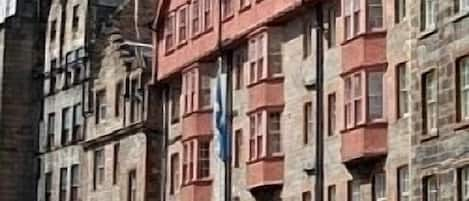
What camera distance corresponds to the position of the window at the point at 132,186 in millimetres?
73675

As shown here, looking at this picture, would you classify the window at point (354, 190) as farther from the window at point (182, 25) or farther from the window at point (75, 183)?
the window at point (75, 183)

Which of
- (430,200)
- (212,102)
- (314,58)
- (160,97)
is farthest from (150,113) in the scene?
(430,200)

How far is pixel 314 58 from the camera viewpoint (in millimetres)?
58344

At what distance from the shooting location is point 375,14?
2148 inches

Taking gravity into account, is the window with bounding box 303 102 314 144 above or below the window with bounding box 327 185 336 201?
above

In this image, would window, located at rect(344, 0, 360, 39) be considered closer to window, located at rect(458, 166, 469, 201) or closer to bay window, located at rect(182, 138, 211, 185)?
window, located at rect(458, 166, 469, 201)

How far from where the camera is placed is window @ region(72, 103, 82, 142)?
80.9 m

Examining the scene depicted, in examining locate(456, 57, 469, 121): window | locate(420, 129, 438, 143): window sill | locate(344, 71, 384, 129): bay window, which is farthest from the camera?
locate(344, 71, 384, 129): bay window

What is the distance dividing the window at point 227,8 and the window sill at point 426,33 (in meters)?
17.3

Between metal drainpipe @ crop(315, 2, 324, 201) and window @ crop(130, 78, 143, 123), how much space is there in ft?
58.5

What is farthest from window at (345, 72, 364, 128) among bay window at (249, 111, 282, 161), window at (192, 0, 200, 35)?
window at (192, 0, 200, 35)

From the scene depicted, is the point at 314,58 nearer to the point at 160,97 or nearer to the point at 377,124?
the point at 377,124

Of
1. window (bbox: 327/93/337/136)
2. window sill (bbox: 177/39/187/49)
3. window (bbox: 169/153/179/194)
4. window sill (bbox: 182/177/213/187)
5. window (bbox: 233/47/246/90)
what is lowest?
window sill (bbox: 182/177/213/187)

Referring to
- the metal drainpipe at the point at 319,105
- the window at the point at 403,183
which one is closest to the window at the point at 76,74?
the metal drainpipe at the point at 319,105
